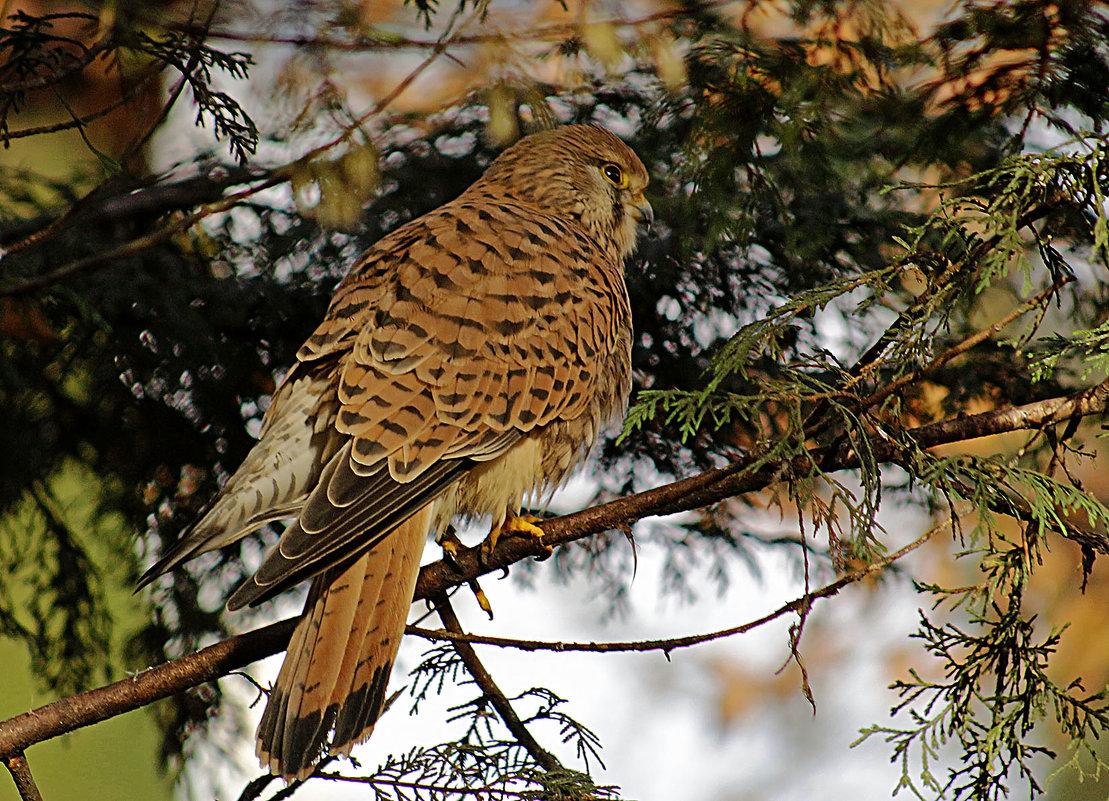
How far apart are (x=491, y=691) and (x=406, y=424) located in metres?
0.60

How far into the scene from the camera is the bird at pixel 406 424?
5.67ft

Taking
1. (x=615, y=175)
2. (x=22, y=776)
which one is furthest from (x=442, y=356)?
(x=22, y=776)

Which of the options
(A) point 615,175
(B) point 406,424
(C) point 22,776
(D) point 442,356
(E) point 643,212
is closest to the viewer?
(C) point 22,776

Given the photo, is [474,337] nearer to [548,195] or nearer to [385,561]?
[385,561]

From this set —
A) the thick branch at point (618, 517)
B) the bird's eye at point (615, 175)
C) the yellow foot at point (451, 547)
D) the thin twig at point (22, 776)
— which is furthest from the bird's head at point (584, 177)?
the thin twig at point (22, 776)

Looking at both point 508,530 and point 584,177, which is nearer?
point 508,530

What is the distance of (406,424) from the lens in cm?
193

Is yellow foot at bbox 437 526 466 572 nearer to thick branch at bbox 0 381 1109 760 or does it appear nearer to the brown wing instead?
thick branch at bbox 0 381 1109 760

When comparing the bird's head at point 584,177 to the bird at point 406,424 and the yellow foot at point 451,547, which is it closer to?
the bird at point 406,424

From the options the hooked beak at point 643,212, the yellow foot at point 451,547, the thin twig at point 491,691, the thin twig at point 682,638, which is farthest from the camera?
the hooked beak at point 643,212

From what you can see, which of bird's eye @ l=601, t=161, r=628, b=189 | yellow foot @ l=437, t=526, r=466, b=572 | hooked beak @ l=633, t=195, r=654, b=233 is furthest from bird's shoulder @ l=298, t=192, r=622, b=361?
yellow foot @ l=437, t=526, r=466, b=572

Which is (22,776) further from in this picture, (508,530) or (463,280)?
(463,280)

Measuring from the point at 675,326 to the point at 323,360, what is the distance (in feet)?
3.07

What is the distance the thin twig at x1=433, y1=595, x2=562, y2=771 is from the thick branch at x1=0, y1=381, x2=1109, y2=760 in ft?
0.44
